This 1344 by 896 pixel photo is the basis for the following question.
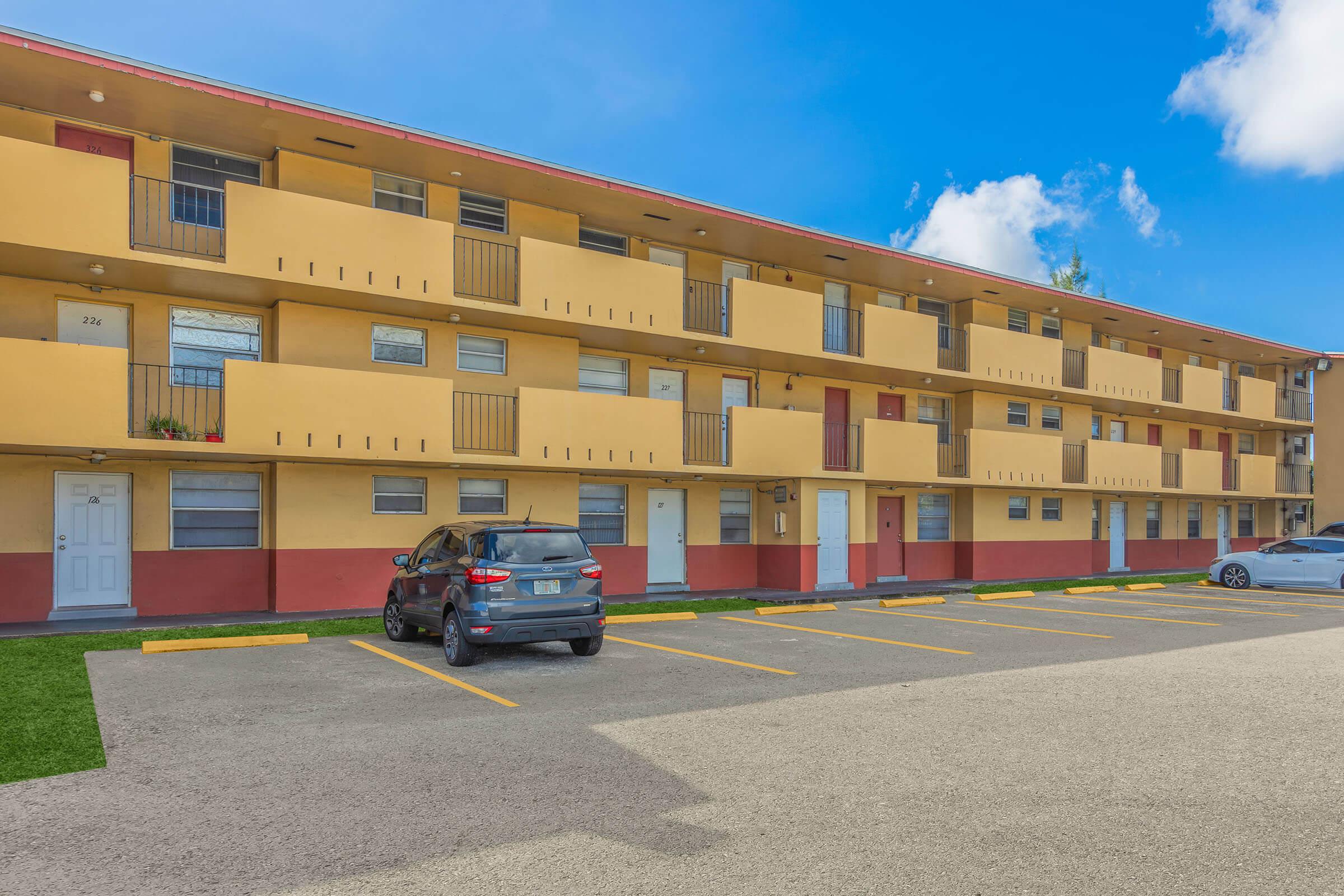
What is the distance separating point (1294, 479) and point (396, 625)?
36044 mm

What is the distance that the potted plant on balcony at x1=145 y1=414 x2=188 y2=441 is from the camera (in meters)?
14.4

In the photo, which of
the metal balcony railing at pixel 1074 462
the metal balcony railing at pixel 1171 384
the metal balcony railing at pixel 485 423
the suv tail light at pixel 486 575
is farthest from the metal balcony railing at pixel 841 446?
the metal balcony railing at pixel 1171 384

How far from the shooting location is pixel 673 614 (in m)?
15.6

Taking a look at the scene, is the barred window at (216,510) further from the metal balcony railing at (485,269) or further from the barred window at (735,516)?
the barred window at (735,516)

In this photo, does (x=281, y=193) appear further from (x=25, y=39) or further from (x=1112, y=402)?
(x=1112, y=402)

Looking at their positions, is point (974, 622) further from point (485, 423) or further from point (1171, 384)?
point (1171, 384)

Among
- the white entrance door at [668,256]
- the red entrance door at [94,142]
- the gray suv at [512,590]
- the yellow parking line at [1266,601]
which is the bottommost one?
the yellow parking line at [1266,601]

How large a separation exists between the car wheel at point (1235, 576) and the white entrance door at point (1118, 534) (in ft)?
21.5

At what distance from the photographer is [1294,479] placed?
1389 inches

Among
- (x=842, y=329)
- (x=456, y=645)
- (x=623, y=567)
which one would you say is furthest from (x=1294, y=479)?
(x=456, y=645)

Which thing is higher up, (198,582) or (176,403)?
(176,403)

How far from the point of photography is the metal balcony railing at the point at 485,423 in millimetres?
17438

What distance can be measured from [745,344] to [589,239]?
4175 millimetres

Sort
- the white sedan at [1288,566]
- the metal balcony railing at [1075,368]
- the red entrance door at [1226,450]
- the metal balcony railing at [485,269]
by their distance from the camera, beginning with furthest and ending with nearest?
the red entrance door at [1226,450]
the metal balcony railing at [1075,368]
the white sedan at [1288,566]
the metal balcony railing at [485,269]
